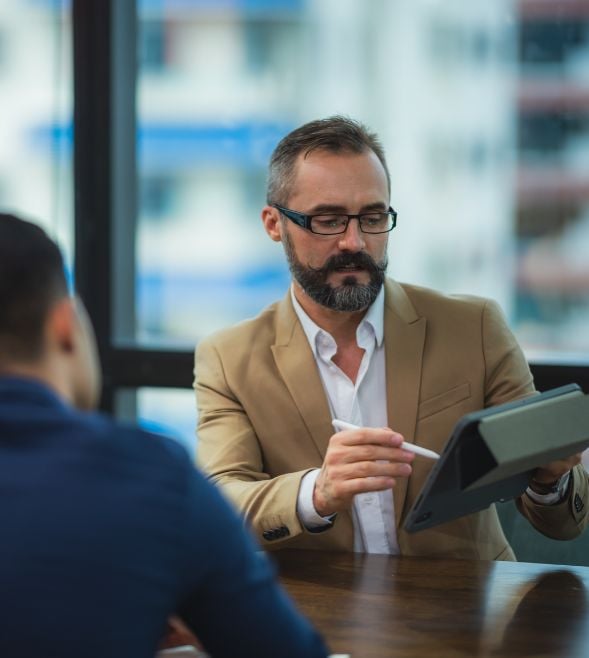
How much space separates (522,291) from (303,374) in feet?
4.57

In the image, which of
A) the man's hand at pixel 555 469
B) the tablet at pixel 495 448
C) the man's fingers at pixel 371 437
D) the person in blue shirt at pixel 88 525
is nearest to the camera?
the person in blue shirt at pixel 88 525

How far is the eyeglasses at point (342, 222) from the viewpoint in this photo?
7.74 feet

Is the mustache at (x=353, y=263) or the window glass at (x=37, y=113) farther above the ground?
the window glass at (x=37, y=113)

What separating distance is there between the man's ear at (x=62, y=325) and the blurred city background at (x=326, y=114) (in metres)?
2.40

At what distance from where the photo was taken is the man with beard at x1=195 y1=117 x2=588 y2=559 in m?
2.25

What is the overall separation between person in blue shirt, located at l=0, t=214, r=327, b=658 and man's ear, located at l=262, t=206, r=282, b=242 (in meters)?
1.38

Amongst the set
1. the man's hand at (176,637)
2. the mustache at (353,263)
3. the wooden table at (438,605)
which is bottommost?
the wooden table at (438,605)

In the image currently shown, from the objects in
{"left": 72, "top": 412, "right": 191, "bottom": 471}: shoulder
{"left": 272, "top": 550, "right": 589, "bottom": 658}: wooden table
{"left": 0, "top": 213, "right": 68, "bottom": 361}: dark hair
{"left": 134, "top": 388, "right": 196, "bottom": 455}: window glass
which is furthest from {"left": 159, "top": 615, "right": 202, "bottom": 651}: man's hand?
{"left": 134, "top": 388, "right": 196, "bottom": 455}: window glass

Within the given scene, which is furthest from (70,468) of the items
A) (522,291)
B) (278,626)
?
(522,291)

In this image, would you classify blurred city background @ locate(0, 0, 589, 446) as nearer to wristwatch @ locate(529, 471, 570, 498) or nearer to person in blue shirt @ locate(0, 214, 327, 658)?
wristwatch @ locate(529, 471, 570, 498)

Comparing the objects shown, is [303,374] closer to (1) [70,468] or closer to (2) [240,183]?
(1) [70,468]

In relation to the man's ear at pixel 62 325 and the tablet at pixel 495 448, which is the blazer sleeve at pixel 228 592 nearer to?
the man's ear at pixel 62 325

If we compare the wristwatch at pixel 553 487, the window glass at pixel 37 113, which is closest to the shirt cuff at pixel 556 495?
the wristwatch at pixel 553 487

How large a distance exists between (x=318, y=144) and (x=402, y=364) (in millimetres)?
527
